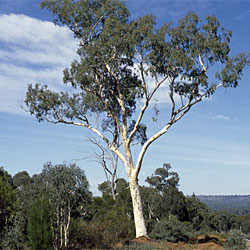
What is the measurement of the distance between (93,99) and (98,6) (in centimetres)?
521

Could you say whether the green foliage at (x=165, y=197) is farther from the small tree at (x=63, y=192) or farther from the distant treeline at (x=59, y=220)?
the small tree at (x=63, y=192)

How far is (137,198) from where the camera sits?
17.6 meters

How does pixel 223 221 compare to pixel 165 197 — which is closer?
pixel 165 197

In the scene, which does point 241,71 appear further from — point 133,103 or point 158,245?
point 158,245

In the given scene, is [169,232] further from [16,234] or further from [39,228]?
[16,234]

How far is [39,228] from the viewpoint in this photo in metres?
13.8

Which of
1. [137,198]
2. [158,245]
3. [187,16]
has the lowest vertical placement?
[158,245]

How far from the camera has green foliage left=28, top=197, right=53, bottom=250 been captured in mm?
13773

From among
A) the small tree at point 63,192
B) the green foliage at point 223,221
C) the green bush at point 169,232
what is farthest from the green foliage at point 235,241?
the green foliage at point 223,221

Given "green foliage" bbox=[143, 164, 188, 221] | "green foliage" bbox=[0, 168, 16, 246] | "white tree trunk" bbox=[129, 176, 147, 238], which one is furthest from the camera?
"green foliage" bbox=[143, 164, 188, 221]

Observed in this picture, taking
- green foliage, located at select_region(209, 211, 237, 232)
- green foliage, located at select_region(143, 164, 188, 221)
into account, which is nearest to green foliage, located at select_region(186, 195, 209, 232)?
green foliage, located at select_region(143, 164, 188, 221)

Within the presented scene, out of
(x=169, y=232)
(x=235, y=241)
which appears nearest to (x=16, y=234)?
(x=169, y=232)

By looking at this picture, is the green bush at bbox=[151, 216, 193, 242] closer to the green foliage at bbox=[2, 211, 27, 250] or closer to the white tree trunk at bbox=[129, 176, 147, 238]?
the white tree trunk at bbox=[129, 176, 147, 238]

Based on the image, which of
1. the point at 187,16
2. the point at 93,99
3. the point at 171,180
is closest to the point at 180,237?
the point at 93,99
